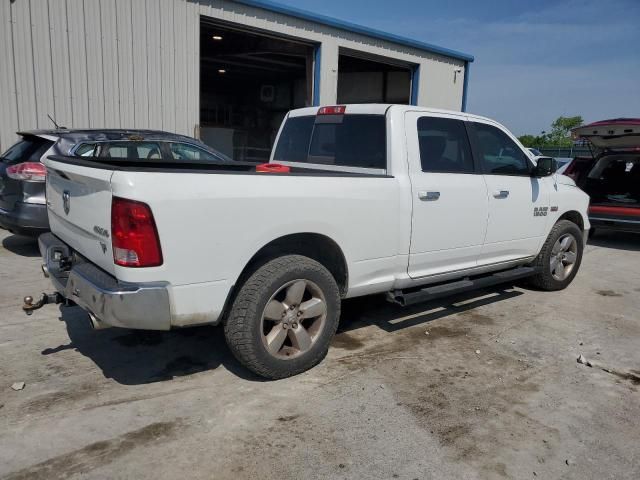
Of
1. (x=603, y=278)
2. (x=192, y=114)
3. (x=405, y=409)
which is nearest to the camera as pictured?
(x=405, y=409)

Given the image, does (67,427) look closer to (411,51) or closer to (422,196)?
(422,196)

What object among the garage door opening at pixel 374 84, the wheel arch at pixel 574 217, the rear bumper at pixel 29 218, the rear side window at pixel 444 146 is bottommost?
the rear bumper at pixel 29 218

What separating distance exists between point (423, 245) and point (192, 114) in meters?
8.31

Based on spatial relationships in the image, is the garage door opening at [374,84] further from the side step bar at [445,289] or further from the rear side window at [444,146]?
the rear side window at [444,146]

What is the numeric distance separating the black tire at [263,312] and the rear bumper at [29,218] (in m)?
3.98

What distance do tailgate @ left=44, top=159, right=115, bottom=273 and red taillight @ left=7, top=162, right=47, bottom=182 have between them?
2.60 m

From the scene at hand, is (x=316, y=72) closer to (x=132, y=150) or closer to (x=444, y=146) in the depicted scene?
(x=132, y=150)

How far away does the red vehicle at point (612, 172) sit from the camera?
28.6 ft

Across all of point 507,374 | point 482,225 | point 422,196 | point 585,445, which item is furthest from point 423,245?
point 585,445

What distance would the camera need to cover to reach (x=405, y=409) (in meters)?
3.33

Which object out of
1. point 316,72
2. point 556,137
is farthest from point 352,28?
point 556,137

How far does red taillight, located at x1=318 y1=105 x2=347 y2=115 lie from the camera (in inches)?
184

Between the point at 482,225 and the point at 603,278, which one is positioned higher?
the point at 482,225


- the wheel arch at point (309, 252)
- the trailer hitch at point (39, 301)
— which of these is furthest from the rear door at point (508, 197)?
the trailer hitch at point (39, 301)
